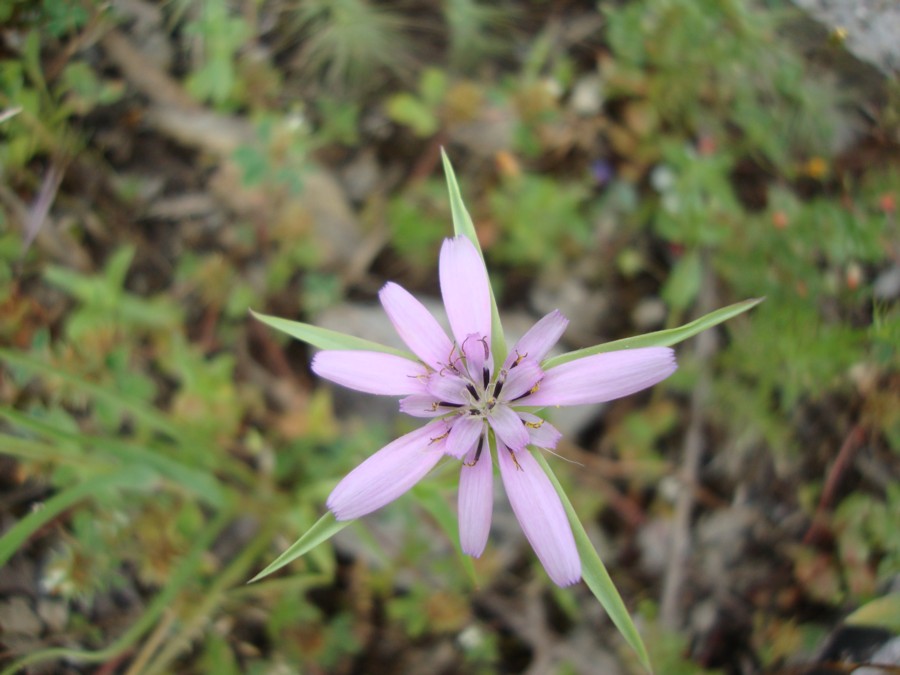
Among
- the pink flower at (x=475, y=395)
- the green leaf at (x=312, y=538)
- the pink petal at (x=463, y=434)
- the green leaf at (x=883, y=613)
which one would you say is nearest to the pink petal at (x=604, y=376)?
the pink flower at (x=475, y=395)

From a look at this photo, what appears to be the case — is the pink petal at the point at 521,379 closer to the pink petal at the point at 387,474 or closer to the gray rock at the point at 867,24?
the pink petal at the point at 387,474

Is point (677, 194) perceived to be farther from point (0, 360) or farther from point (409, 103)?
point (0, 360)

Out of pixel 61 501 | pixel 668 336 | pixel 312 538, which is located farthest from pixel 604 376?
pixel 61 501

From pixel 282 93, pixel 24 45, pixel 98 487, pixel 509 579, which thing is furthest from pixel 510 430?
pixel 24 45

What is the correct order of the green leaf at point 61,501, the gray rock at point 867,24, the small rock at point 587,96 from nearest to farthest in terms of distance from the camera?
the green leaf at point 61,501 → the gray rock at point 867,24 → the small rock at point 587,96

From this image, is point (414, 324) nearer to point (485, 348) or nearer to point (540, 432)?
point (485, 348)

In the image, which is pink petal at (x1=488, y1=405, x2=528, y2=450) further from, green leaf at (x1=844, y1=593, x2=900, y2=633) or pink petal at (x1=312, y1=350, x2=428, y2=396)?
green leaf at (x1=844, y1=593, x2=900, y2=633)

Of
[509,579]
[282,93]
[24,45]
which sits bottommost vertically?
[509,579]
